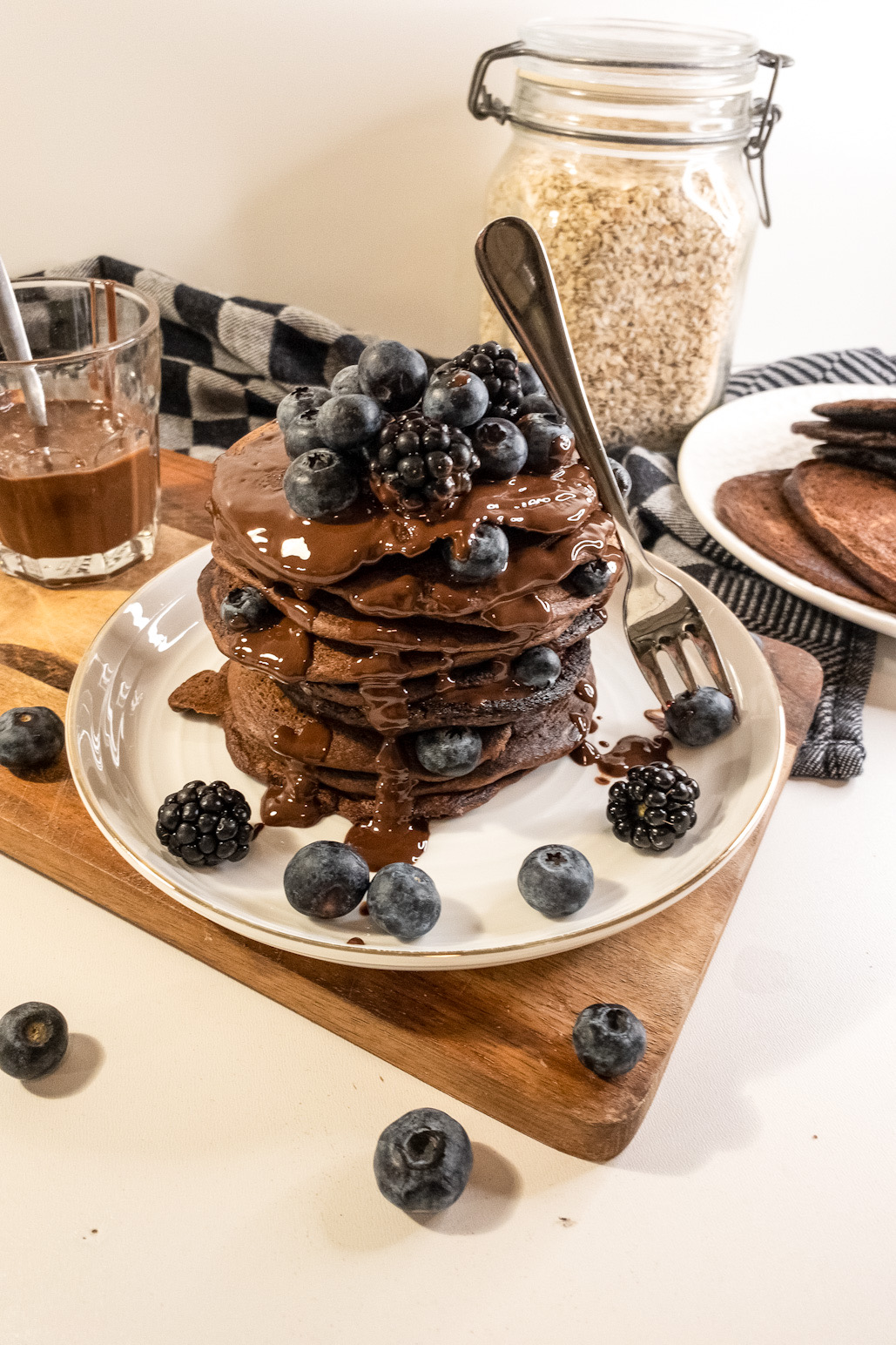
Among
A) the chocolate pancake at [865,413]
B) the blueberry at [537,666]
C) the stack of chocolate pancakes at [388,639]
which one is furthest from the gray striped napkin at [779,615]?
the blueberry at [537,666]

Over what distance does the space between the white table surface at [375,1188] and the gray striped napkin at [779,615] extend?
0.41 meters

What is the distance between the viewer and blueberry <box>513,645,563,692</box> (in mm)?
1364

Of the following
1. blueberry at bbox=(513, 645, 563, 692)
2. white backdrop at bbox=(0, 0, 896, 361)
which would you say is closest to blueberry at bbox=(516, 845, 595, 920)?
blueberry at bbox=(513, 645, 563, 692)

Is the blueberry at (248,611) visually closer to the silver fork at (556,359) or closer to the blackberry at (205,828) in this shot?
the blackberry at (205,828)

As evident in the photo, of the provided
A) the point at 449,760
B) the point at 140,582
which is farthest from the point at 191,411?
the point at 449,760

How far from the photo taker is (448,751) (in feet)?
4.54

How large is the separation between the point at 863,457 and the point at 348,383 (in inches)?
52.4

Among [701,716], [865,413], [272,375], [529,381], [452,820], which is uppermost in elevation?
[529,381]

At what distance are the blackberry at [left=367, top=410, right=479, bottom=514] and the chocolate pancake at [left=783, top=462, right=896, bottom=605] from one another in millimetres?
1028

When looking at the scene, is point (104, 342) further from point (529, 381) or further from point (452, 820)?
point (452, 820)

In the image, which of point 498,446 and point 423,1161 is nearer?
point 423,1161

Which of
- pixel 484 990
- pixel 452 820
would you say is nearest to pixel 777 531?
pixel 452 820

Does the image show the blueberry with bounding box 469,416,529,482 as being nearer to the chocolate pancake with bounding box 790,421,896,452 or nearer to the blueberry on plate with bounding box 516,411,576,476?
the blueberry on plate with bounding box 516,411,576,476

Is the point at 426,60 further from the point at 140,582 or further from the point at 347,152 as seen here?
the point at 140,582
